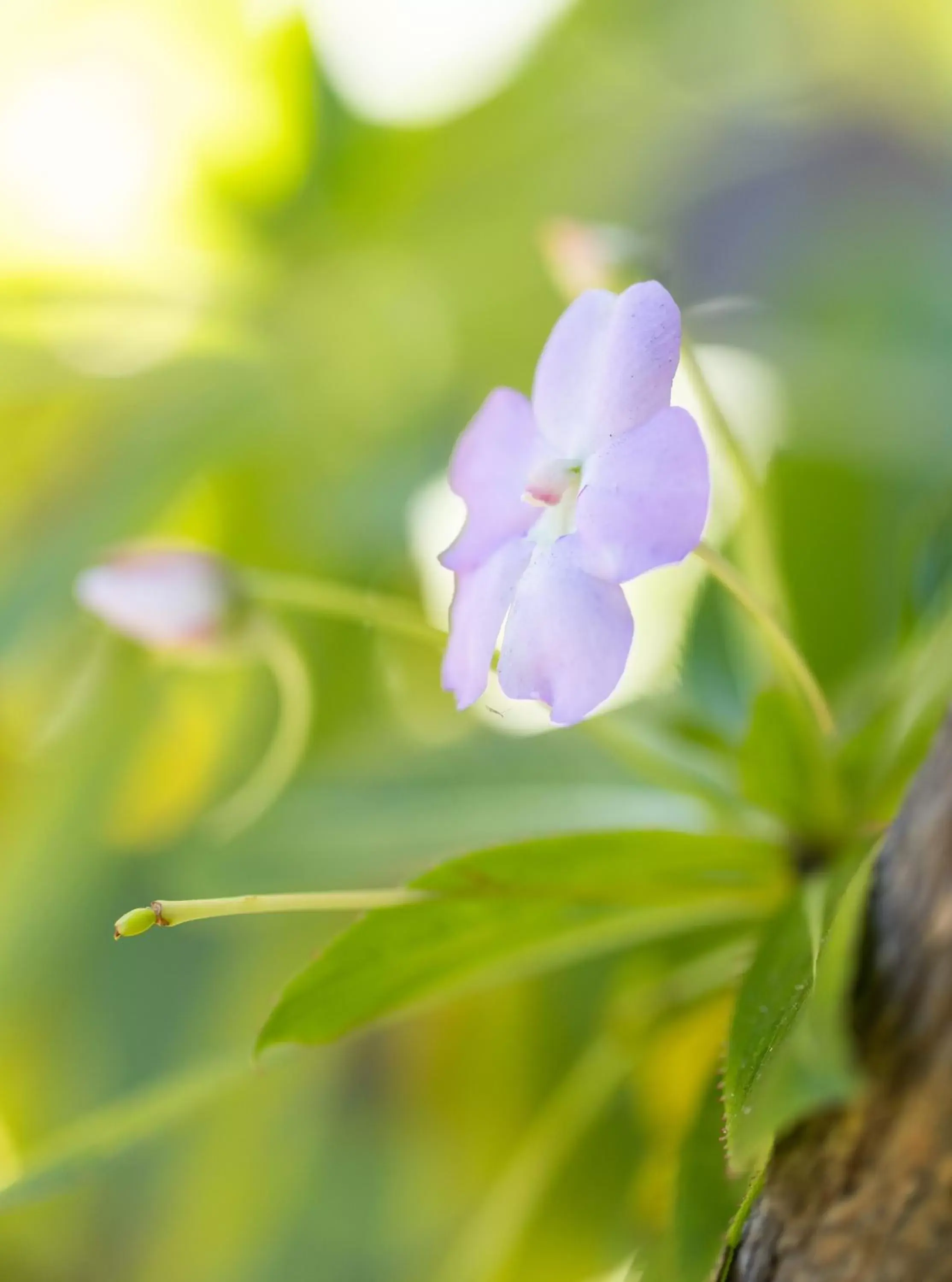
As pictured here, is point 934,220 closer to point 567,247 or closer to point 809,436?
point 809,436

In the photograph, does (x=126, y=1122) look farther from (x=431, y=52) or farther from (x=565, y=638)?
(x=431, y=52)

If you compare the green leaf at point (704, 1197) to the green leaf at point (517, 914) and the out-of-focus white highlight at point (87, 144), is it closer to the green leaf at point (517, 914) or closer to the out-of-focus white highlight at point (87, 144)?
the green leaf at point (517, 914)

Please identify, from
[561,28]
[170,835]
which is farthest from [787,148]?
[170,835]

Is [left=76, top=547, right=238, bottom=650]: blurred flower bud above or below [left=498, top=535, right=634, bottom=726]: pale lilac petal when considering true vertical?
below

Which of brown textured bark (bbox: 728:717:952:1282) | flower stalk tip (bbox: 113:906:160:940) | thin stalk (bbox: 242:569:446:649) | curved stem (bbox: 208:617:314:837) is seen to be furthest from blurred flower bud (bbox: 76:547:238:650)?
brown textured bark (bbox: 728:717:952:1282)

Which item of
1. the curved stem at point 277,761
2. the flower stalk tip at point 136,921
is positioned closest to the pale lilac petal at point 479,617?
the flower stalk tip at point 136,921

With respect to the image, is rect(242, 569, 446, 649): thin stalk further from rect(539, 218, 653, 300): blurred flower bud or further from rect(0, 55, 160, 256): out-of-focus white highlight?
rect(0, 55, 160, 256): out-of-focus white highlight

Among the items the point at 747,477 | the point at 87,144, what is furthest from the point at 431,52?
the point at 747,477
